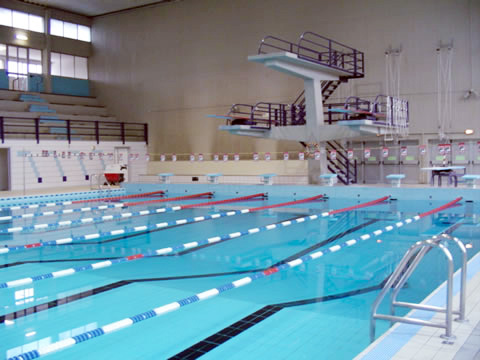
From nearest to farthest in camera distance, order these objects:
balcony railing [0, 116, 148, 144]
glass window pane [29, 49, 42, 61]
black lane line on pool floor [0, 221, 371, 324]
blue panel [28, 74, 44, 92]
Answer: black lane line on pool floor [0, 221, 371, 324], balcony railing [0, 116, 148, 144], blue panel [28, 74, 44, 92], glass window pane [29, 49, 42, 61]

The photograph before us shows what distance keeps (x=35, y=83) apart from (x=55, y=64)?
1422mm

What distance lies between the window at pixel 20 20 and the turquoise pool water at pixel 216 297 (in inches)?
602

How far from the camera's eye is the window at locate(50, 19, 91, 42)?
901 inches

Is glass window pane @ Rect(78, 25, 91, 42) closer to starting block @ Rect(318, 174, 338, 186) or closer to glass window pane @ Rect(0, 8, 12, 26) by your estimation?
glass window pane @ Rect(0, 8, 12, 26)

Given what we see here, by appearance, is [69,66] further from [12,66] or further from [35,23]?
[12,66]

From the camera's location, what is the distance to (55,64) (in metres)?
23.2

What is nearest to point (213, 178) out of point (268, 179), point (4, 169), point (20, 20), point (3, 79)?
point (268, 179)

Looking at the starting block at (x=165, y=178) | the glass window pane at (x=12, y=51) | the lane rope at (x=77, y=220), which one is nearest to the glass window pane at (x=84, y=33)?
the glass window pane at (x=12, y=51)

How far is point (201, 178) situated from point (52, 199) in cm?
621

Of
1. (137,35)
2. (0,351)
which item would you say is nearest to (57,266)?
(0,351)

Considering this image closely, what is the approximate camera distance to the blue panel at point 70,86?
23.0 meters

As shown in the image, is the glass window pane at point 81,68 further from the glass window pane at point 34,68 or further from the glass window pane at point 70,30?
the glass window pane at point 34,68

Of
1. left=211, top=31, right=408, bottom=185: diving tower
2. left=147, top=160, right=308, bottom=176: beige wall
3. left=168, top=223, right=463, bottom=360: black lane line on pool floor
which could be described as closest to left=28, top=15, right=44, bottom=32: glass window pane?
left=147, top=160, right=308, bottom=176: beige wall

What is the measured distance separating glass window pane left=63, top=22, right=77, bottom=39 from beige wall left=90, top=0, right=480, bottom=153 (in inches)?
34.9
